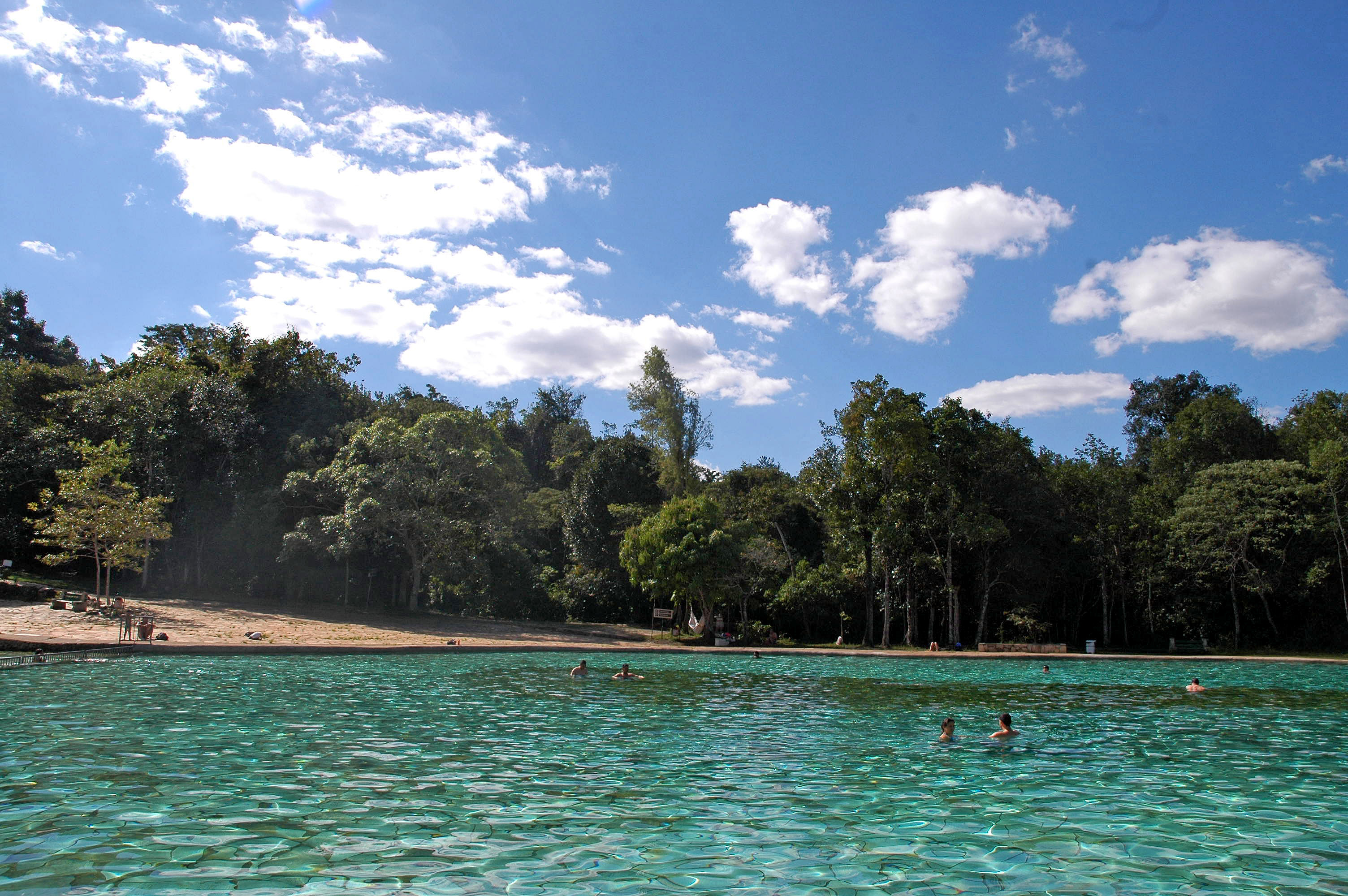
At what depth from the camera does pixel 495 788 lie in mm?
8961

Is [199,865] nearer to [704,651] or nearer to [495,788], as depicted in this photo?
[495,788]

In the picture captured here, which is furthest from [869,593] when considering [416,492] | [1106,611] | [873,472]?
[416,492]

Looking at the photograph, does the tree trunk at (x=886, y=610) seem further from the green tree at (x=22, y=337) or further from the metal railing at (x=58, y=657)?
the green tree at (x=22, y=337)

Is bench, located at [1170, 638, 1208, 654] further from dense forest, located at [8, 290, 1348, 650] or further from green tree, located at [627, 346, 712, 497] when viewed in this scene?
green tree, located at [627, 346, 712, 497]

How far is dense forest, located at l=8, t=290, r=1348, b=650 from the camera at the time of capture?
108ft

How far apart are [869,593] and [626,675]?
17906mm

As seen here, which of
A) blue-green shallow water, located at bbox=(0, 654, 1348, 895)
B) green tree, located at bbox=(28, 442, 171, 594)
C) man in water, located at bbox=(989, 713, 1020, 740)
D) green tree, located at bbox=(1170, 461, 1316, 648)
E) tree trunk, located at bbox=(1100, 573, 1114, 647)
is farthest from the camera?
tree trunk, located at bbox=(1100, 573, 1114, 647)

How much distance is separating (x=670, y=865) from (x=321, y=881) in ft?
8.83

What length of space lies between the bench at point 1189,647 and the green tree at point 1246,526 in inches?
47.4

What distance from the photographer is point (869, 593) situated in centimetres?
3516

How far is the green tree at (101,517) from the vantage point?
28.0 m

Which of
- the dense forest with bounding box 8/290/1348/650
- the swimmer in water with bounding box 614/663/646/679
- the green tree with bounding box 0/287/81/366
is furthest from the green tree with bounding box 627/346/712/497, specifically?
the green tree with bounding box 0/287/81/366

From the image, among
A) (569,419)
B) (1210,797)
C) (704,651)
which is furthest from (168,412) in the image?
(569,419)

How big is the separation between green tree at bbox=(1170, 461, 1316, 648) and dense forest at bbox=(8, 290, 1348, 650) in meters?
0.12
